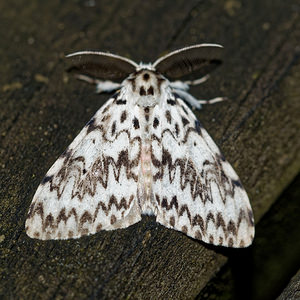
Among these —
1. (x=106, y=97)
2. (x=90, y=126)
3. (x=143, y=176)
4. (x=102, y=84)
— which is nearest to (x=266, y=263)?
(x=143, y=176)

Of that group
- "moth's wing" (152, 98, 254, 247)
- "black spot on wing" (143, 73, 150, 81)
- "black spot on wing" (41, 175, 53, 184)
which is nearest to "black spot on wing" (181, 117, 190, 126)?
"moth's wing" (152, 98, 254, 247)

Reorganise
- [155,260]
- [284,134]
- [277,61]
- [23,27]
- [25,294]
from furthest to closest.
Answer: [23,27], [277,61], [284,134], [155,260], [25,294]

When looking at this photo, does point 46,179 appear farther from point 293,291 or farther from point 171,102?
point 293,291

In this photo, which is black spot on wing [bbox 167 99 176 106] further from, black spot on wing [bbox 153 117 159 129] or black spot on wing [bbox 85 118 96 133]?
black spot on wing [bbox 85 118 96 133]

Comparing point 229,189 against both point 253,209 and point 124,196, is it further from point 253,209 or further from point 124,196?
point 124,196

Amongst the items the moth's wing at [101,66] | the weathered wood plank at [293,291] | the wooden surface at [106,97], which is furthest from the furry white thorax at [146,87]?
the weathered wood plank at [293,291]

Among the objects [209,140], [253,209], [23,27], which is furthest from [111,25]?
[253,209]
